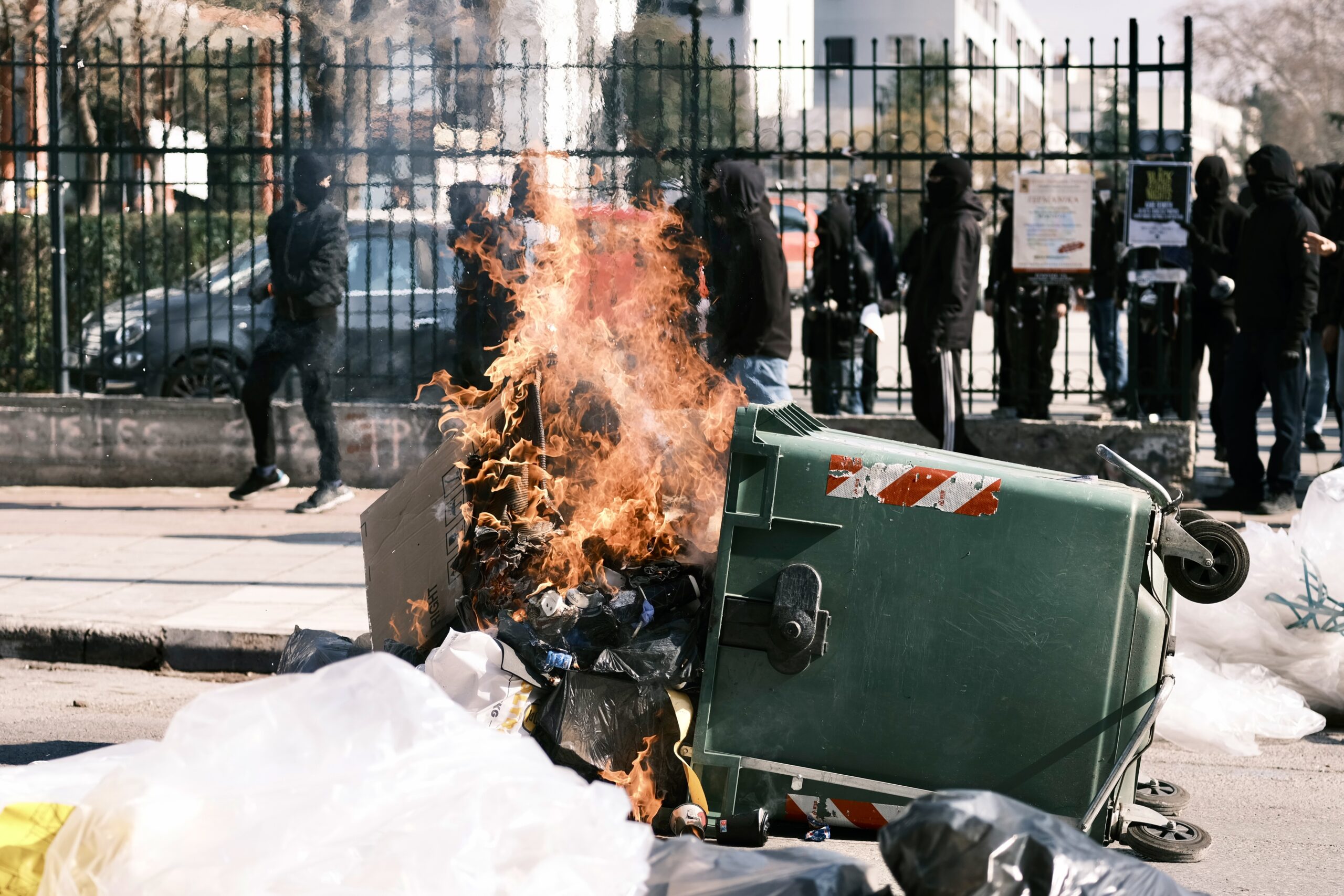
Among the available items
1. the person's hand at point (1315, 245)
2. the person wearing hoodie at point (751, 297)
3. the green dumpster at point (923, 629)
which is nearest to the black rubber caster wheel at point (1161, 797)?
the green dumpster at point (923, 629)

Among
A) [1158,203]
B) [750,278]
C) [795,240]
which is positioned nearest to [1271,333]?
[1158,203]

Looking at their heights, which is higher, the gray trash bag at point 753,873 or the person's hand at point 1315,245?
the person's hand at point 1315,245

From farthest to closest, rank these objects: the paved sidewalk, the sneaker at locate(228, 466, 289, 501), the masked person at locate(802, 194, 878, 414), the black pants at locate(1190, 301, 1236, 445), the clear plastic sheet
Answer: the masked person at locate(802, 194, 878, 414) → the black pants at locate(1190, 301, 1236, 445) → the sneaker at locate(228, 466, 289, 501) → the paved sidewalk → the clear plastic sheet

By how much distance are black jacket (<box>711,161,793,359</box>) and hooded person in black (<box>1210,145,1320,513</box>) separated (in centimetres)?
308

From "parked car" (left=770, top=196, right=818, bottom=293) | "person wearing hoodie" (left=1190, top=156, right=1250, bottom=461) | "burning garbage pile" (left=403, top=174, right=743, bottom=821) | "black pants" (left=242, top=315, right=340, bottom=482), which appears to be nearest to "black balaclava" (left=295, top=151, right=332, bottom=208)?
"black pants" (left=242, top=315, right=340, bottom=482)

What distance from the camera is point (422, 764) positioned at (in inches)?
109

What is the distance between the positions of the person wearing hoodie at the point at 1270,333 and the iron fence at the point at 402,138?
56 centimetres

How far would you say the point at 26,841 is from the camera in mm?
2717

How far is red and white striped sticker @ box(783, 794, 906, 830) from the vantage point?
3.73m

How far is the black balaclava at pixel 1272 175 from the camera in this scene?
8.29 m

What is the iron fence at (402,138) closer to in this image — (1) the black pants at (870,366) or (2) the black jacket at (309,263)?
(2) the black jacket at (309,263)

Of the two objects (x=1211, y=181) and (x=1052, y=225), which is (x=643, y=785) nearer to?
(x=1052, y=225)

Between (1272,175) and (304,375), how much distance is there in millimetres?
5864

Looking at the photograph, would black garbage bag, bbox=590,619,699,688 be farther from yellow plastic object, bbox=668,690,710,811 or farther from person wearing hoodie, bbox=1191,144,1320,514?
person wearing hoodie, bbox=1191,144,1320,514
